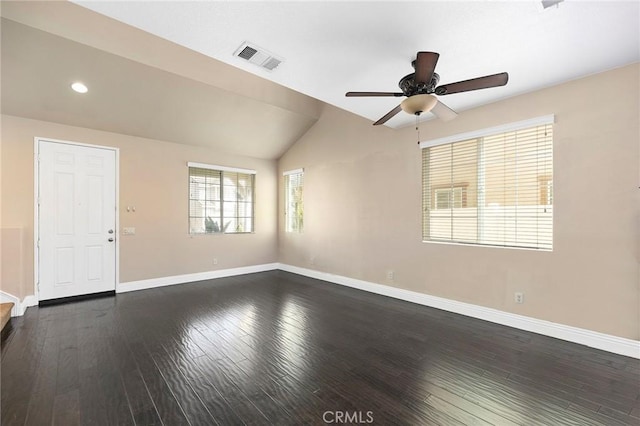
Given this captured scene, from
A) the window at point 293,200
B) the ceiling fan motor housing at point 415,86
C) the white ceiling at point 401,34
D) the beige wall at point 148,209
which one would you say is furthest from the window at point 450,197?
the beige wall at point 148,209

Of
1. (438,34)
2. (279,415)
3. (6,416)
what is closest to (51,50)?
(6,416)

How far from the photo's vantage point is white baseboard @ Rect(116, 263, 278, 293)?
4.91m

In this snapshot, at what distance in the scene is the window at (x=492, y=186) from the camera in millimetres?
3238

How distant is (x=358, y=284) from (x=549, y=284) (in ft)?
9.12

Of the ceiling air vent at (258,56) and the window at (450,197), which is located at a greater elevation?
the ceiling air vent at (258,56)

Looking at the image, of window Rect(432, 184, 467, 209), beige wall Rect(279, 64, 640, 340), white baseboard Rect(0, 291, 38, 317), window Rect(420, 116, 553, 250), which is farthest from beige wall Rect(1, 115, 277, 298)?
window Rect(432, 184, 467, 209)

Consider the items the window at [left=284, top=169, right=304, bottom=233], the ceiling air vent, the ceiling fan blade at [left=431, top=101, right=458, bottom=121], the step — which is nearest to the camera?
the ceiling air vent

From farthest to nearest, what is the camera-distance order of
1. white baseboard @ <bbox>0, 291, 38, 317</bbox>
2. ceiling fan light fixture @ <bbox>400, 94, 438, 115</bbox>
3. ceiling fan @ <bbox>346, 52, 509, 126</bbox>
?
1. white baseboard @ <bbox>0, 291, 38, 317</bbox>
2. ceiling fan light fixture @ <bbox>400, 94, 438, 115</bbox>
3. ceiling fan @ <bbox>346, 52, 509, 126</bbox>

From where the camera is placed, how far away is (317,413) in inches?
73.2

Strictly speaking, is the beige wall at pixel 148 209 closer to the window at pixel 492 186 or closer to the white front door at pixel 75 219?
the white front door at pixel 75 219

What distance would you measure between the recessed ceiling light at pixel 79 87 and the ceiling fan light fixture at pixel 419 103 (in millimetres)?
4238

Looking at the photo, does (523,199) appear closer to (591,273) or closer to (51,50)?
(591,273)

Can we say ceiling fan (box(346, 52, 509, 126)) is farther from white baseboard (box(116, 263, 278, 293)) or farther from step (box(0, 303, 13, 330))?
white baseboard (box(116, 263, 278, 293))

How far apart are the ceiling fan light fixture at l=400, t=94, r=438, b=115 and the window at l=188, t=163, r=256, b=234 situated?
4.60 meters
